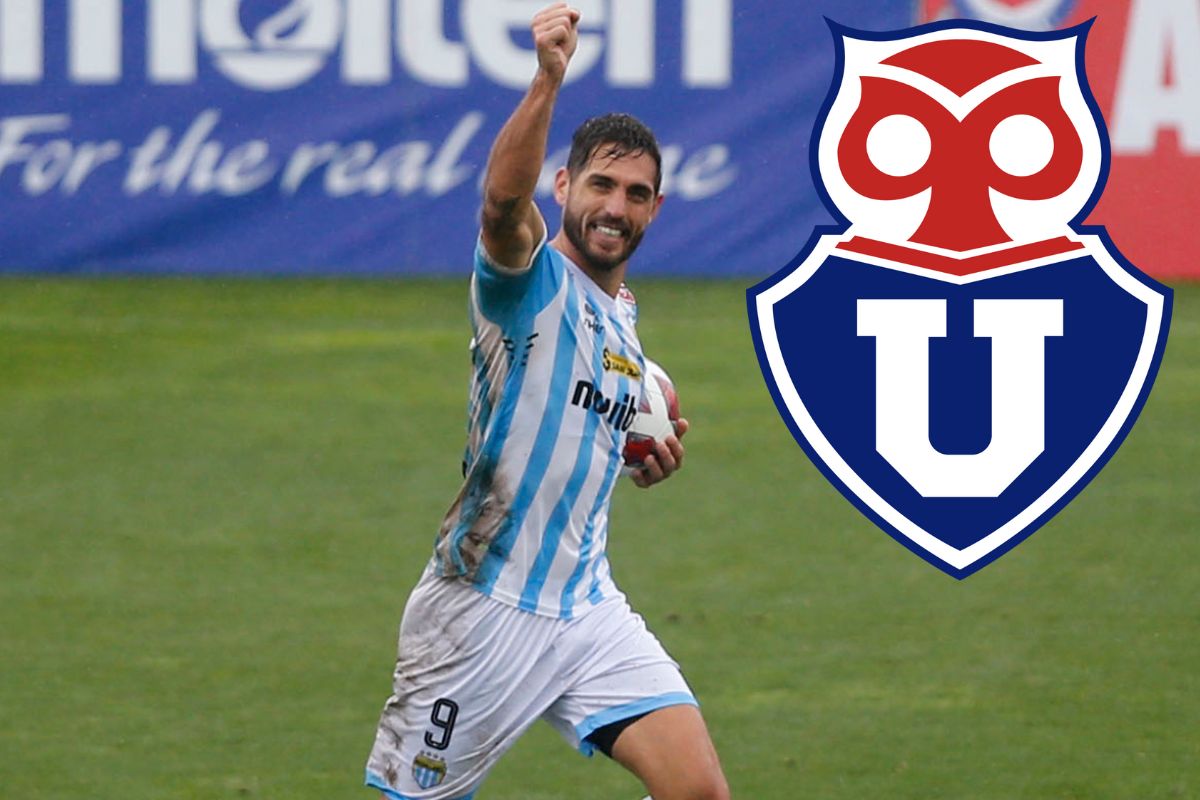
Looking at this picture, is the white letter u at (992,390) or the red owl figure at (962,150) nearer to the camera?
the white letter u at (992,390)

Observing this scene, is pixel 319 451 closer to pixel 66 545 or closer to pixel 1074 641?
pixel 66 545

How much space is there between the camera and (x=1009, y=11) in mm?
15172

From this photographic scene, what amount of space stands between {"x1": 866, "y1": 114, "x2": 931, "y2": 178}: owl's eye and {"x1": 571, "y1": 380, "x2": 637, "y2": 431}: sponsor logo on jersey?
884cm

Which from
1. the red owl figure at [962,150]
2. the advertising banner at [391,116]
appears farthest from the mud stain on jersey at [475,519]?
the advertising banner at [391,116]

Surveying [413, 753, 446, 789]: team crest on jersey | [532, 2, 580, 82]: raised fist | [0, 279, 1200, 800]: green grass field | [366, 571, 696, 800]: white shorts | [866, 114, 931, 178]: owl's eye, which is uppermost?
[532, 2, 580, 82]: raised fist

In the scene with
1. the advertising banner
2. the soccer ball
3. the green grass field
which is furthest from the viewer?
the advertising banner

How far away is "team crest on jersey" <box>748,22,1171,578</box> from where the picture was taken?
384 inches

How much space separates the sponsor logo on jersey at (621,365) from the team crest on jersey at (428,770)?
3.23 feet

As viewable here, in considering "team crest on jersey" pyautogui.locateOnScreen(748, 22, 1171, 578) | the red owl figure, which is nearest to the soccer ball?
"team crest on jersey" pyautogui.locateOnScreen(748, 22, 1171, 578)

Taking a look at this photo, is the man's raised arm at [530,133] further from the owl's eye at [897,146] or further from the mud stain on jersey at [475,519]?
the owl's eye at [897,146]

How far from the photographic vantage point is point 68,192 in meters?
15.0

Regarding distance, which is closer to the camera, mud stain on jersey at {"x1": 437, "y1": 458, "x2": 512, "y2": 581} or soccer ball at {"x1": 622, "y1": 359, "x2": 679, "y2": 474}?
mud stain on jersey at {"x1": 437, "y1": 458, "x2": 512, "y2": 581}

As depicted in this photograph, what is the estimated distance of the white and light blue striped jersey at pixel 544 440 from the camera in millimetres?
4863

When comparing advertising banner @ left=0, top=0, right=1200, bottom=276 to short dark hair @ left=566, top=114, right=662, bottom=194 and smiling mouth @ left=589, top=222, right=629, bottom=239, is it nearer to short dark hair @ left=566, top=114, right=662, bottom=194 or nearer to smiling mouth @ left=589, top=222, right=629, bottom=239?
short dark hair @ left=566, top=114, right=662, bottom=194
